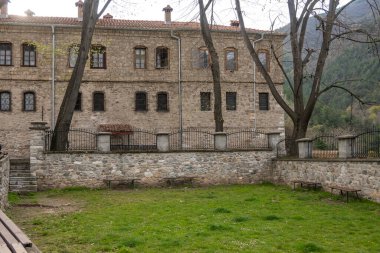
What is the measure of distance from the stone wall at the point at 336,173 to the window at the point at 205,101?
9928 millimetres

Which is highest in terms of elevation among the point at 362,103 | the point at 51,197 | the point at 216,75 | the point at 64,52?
the point at 64,52

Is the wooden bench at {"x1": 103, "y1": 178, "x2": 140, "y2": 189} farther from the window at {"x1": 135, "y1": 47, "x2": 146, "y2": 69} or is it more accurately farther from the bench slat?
the window at {"x1": 135, "y1": 47, "x2": 146, "y2": 69}

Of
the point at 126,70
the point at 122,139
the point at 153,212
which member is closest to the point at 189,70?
the point at 126,70

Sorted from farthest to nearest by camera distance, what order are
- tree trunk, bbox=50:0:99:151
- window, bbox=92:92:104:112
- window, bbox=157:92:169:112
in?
window, bbox=157:92:169:112 < window, bbox=92:92:104:112 < tree trunk, bbox=50:0:99:151

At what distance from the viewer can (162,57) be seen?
94.4 feet

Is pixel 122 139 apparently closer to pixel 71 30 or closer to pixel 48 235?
pixel 71 30

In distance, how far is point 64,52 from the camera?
2570cm

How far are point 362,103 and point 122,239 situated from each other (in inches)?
548

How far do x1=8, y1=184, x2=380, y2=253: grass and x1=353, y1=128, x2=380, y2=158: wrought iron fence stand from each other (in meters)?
1.64

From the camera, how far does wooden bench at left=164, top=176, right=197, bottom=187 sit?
1888 centimetres

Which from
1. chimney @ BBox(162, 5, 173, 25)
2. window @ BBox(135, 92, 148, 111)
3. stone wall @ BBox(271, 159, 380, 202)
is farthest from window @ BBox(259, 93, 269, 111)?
stone wall @ BBox(271, 159, 380, 202)

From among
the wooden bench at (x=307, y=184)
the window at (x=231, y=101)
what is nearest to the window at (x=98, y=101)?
the window at (x=231, y=101)

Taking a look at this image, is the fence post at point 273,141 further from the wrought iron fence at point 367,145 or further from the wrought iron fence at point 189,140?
the wrought iron fence at point 189,140

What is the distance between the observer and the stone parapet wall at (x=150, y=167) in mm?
17984
